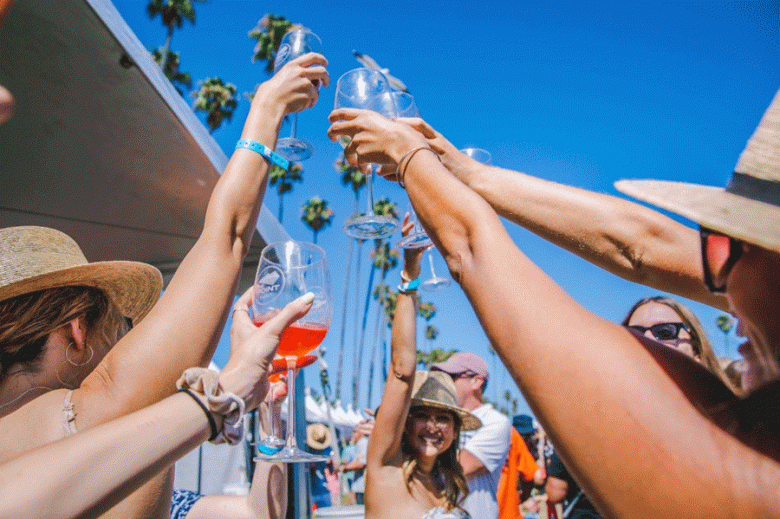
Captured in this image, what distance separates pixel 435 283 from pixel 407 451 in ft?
3.89

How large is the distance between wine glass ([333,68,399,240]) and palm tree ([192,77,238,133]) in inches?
1031

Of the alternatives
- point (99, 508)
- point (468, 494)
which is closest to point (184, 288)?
point (99, 508)

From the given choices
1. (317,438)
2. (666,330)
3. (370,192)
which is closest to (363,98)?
(370,192)

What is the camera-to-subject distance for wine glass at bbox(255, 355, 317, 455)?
5.77 feet

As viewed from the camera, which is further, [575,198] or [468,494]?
[468,494]

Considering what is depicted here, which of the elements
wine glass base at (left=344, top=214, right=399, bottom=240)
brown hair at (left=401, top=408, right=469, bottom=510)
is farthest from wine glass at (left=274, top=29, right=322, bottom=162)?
brown hair at (left=401, top=408, right=469, bottom=510)

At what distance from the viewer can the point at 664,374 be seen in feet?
2.61

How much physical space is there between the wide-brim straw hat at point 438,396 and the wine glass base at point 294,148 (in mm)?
1523

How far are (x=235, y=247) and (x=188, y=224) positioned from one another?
12.8 feet

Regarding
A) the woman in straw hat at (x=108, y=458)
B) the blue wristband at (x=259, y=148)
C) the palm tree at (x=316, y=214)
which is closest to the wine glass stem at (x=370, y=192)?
the blue wristband at (x=259, y=148)

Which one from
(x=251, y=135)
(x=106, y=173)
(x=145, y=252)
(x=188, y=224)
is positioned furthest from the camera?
(x=145, y=252)

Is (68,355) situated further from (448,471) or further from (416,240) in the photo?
(448,471)

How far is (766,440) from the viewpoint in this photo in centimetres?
72

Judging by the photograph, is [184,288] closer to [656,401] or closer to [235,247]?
[235,247]
